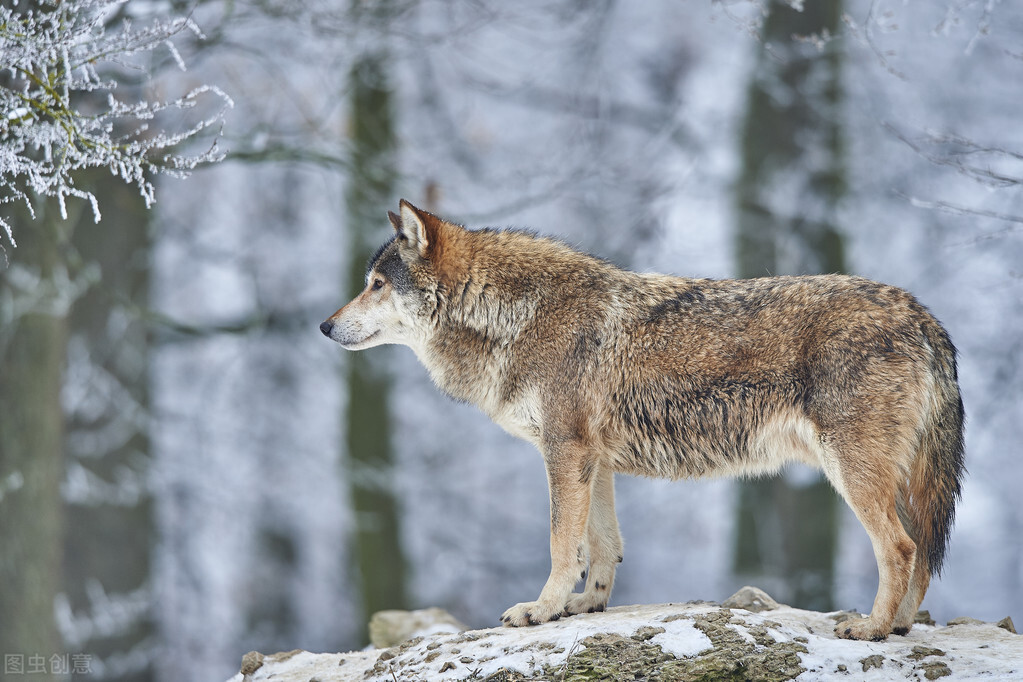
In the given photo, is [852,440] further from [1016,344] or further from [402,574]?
[402,574]

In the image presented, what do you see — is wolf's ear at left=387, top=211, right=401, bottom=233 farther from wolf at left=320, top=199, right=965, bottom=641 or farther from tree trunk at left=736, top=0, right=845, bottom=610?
tree trunk at left=736, top=0, right=845, bottom=610

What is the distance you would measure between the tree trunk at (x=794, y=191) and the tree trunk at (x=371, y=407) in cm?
422

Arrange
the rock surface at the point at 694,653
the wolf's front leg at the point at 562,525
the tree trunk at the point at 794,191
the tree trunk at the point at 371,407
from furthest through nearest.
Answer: the tree trunk at the point at 371,407 → the tree trunk at the point at 794,191 → the wolf's front leg at the point at 562,525 → the rock surface at the point at 694,653

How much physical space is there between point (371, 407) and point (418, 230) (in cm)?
530

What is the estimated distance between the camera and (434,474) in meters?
15.5

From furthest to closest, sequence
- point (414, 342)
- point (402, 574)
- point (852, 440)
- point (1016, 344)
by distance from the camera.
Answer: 1. point (402, 574)
2. point (1016, 344)
3. point (414, 342)
4. point (852, 440)

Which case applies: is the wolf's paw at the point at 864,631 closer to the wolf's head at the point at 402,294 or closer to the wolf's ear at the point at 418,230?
the wolf's head at the point at 402,294

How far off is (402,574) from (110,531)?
3414 millimetres

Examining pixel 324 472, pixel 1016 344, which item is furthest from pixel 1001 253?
pixel 324 472

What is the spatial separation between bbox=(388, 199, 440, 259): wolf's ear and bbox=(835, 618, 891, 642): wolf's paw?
3515mm

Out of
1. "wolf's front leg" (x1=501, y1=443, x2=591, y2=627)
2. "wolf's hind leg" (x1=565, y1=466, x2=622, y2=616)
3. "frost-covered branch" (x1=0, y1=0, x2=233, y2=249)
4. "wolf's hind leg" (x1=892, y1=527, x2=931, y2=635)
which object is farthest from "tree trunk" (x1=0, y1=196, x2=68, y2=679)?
"wolf's hind leg" (x1=892, y1=527, x2=931, y2=635)

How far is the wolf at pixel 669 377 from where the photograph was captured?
521cm

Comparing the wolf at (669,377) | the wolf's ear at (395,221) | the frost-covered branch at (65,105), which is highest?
the frost-covered branch at (65,105)

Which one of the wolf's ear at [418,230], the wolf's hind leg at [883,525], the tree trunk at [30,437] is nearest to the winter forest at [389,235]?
the tree trunk at [30,437]
